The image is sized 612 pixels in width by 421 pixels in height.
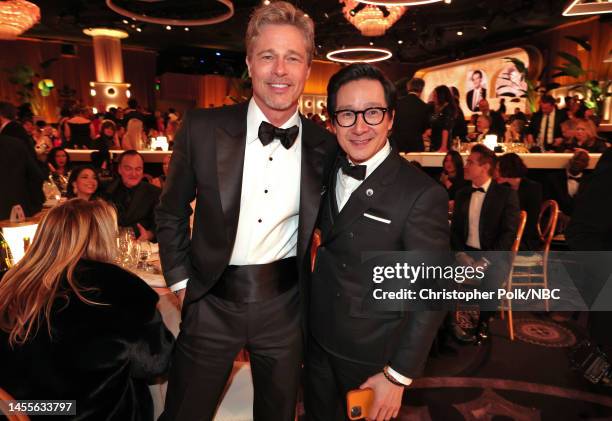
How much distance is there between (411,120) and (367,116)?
14.1ft

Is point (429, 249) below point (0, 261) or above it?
above

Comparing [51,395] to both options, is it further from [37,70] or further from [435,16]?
[37,70]

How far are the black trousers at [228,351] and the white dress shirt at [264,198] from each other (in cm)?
18

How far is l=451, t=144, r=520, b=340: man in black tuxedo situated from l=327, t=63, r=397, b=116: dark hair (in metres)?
2.35

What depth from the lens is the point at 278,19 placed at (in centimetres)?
146

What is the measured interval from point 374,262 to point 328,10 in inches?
372

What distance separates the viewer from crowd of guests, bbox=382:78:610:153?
5.43 metres

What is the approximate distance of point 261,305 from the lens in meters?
1.54

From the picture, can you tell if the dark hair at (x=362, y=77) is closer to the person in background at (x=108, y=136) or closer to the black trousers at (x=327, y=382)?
the black trousers at (x=327, y=382)

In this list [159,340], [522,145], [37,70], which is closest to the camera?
[159,340]

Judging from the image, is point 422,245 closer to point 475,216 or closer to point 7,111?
point 475,216

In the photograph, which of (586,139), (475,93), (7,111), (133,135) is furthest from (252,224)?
(475,93)

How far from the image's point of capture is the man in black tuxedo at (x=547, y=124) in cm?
664

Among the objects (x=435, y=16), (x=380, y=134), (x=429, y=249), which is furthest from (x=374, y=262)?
(x=435, y=16)
